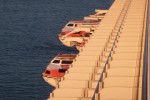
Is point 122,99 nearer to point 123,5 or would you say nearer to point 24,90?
point 24,90

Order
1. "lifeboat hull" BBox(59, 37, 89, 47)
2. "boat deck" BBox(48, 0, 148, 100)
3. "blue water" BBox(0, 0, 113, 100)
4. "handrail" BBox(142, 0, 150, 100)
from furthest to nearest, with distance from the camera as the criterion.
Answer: "lifeboat hull" BBox(59, 37, 89, 47) → "blue water" BBox(0, 0, 113, 100) → "boat deck" BBox(48, 0, 148, 100) → "handrail" BBox(142, 0, 150, 100)

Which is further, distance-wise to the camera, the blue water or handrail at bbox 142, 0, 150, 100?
the blue water

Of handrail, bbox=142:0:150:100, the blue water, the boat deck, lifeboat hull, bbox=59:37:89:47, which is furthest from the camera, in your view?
lifeboat hull, bbox=59:37:89:47

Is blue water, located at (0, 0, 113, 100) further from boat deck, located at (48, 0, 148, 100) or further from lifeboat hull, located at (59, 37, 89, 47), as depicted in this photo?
boat deck, located at (48, 0, 148, 100)

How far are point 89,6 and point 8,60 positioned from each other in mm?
69514

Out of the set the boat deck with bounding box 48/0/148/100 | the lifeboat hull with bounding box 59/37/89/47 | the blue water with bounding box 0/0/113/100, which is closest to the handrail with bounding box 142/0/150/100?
the boat deck with bounding box 48/0/148/100

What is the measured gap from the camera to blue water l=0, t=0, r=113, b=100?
174 ft

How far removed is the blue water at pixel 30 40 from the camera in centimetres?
5293

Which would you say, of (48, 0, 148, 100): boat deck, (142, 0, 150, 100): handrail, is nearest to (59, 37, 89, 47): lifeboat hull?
(48, 0, 148, 100): boat deck

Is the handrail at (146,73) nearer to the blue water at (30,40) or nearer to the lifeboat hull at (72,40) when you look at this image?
the blue water at (30,40)

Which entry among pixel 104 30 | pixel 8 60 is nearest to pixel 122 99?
pixel 104 30

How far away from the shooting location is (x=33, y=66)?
6212 cm

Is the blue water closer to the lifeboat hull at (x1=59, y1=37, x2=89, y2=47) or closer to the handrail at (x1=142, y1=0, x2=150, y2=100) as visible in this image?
the lifeboat hull at (x1=59, y1=37, x2=89, y2=47)

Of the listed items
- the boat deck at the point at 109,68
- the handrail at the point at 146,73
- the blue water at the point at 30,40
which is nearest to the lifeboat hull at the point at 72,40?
the blue water at the point at 30,40
